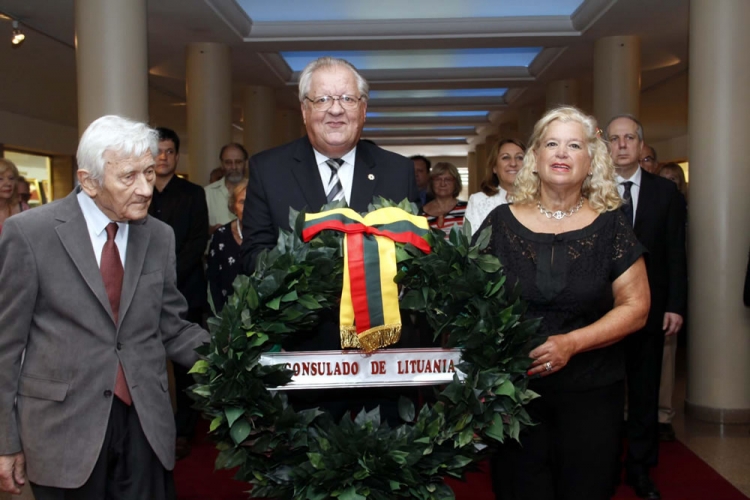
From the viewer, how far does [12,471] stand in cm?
210

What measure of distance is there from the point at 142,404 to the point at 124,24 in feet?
15.4

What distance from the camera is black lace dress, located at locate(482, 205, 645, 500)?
2420 millimetres

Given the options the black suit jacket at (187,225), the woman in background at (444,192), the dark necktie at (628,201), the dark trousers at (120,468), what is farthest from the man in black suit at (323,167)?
the woman in background at (444,192)

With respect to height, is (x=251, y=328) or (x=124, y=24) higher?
(x=124, y=24)

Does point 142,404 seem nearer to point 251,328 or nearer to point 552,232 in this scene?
point 251,328

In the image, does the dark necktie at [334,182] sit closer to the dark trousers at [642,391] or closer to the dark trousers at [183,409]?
the dark trousers at [642,391]

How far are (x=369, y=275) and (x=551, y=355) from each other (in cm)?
60

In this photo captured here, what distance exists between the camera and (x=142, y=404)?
2184mm

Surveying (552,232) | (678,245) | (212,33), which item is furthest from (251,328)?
(212,33)

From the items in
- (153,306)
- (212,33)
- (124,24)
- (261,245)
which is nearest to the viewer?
(153,306)

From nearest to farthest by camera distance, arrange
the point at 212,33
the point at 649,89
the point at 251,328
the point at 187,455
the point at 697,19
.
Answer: the point at 251,328, the point at 187,455, the point at 697,19, the point at 212,33, the point at 649,89

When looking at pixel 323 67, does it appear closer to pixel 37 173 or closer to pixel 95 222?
pixel 95 222

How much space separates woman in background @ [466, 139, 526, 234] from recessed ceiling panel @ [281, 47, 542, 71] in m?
7.85

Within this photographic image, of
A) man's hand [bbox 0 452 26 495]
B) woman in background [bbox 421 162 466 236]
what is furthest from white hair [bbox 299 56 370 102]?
woman in background [bbox 421 162 466 236]
